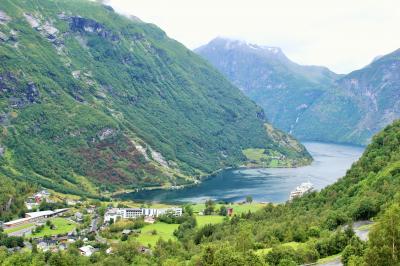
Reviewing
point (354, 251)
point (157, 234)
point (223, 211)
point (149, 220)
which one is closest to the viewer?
point (354, 251)

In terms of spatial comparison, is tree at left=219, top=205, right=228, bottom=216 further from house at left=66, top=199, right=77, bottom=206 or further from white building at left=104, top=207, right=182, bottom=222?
house at left=66, top=199, right=77, bottom=206

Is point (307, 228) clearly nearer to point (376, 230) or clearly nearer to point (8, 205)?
point (376, 230)

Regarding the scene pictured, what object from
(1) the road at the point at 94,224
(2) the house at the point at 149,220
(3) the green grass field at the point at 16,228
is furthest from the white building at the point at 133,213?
(3) the green grass field at the point at 16,228

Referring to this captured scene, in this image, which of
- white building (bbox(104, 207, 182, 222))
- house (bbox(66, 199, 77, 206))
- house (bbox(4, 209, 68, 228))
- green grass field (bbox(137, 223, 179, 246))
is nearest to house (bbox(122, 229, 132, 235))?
green grass field (bbox(137, 223, 179, 246))

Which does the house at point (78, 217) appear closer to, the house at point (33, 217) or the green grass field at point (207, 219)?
the house at point (33, 217)

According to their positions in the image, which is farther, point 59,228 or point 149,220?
point 59,228

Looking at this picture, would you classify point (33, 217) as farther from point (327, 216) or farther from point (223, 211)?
point (327, 216)

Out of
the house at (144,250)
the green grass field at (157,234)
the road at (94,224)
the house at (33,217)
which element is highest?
the house at (144,250)

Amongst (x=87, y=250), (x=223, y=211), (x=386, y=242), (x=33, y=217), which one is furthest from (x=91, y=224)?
(x=386, y=242)
